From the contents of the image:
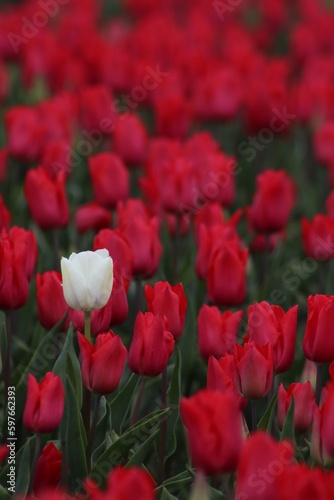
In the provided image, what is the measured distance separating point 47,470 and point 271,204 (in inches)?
45.5

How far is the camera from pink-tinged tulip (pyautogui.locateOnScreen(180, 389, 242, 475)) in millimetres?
1388

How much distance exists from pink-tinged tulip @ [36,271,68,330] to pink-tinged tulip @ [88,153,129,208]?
800 millimetres

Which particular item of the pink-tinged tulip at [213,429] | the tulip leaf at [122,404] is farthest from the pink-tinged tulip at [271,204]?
the pink-tinged tulip at [213,429]

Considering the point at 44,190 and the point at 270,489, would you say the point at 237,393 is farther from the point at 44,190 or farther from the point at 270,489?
the point at 44,190

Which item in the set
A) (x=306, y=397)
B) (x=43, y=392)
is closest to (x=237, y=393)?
(x=306, y=397)

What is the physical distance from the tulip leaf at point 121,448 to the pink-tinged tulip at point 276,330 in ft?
0.75

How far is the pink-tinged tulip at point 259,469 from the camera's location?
1.30 m

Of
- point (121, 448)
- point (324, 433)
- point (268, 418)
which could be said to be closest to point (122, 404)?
point (121, 448)

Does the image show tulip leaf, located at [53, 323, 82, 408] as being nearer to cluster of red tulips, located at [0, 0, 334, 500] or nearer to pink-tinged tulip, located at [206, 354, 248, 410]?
cluster of red tulips, located at [0, 0, 334, 500]

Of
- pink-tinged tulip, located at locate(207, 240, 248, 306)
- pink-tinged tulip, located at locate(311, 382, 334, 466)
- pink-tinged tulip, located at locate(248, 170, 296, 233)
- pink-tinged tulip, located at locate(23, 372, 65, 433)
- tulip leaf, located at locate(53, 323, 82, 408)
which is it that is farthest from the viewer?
pink-tinged tulip, located at locate(248, 170, 296, 233)

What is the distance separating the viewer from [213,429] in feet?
4.62

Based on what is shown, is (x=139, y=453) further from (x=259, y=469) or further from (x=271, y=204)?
(x=271, y=204)

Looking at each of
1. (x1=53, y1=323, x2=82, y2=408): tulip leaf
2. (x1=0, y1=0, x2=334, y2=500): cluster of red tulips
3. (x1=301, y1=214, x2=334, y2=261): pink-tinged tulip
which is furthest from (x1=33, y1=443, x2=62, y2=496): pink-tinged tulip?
(x1=301, y1=214, x2=334, y2=261): pink-tinged tulip

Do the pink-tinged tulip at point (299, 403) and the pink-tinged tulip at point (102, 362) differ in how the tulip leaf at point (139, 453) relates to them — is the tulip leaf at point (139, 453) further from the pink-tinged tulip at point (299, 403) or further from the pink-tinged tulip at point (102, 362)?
the pink-tinged tulip at point (299, 403)
